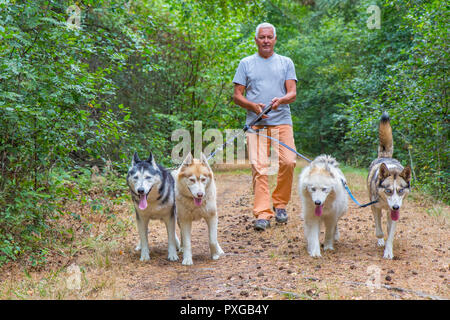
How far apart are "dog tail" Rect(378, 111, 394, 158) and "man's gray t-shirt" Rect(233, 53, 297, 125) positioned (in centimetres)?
135

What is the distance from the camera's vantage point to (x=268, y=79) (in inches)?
233

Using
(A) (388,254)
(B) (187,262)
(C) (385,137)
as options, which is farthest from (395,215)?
(B) (187,262)

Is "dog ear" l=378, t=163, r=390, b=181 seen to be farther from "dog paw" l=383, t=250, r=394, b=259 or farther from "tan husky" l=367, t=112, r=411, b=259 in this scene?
"dog paw" l=383, t=250, r=394, b=259

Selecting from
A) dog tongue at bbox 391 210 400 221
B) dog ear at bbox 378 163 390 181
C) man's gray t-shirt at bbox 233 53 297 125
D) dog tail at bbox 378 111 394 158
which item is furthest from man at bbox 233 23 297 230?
dog tongue at bbox 391 210 400 221

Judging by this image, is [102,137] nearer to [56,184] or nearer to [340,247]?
[56,184]

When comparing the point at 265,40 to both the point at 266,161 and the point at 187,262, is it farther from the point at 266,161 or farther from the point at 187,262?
the point at 187,262

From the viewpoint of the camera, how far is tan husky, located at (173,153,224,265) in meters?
4.36

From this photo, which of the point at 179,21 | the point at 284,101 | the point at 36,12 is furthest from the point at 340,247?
the point at 179,21

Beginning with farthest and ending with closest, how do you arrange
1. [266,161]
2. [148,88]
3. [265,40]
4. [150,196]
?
1. [148,88]
2. [266,161]
3. [265,40]
4. [150,196]

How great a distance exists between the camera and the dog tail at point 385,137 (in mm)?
4980

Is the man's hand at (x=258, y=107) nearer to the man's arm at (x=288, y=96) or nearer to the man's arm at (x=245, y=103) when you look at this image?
the man's arm at (x=245, y=103)

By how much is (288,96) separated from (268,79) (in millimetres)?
423

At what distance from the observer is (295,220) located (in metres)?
6.38

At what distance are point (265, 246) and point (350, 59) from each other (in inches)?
569
